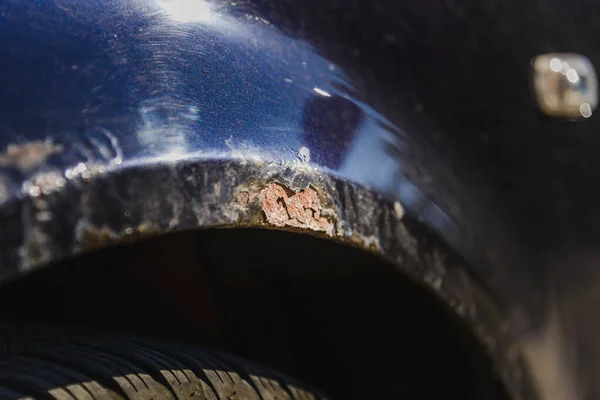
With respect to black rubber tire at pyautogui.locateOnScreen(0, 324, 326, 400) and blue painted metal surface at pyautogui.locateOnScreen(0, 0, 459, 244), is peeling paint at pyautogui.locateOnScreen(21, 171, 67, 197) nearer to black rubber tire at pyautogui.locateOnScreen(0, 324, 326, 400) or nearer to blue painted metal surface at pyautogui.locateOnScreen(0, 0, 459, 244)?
blue painted metal surface at pyautogui.locateOnScreen(0, 0, 459, 244)

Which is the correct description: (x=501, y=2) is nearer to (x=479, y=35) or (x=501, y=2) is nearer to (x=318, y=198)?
(x=479, y=35)

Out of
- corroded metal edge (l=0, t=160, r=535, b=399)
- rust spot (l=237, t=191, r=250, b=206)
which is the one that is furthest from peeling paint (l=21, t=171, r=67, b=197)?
rust spot (l=237, t=191, r=250, b=206)

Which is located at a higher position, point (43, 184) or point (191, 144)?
point (191, 144)

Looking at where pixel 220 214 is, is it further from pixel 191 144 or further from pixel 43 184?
pixel 43 184

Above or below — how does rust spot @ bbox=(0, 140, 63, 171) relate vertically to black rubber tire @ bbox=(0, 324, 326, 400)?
above

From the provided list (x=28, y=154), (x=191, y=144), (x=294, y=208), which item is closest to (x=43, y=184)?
(x=28, y=154)

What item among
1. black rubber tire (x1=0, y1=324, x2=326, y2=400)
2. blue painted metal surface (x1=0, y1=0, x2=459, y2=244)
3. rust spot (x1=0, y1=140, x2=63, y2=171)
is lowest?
black rubber tire (x1=0, y1=324, x2=326, y2=400)
